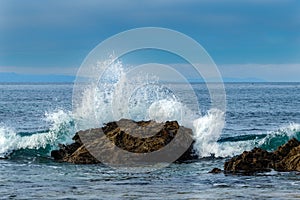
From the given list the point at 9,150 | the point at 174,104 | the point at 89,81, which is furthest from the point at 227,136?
the point at 9,150

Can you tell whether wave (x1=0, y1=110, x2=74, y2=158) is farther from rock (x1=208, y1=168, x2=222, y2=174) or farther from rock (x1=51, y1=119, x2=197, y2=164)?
rock (x1=208, y1=168, x2=222, y2=174)

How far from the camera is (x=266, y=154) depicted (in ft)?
84.1

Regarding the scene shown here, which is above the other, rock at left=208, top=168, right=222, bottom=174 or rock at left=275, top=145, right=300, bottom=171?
rock at left=275, top=145, right=300, bottom=171

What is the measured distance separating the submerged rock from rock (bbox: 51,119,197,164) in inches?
174

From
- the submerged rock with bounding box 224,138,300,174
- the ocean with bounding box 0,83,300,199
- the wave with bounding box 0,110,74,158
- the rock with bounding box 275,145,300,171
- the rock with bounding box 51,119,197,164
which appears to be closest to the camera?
the ocean with bounding box 0,83,300,199

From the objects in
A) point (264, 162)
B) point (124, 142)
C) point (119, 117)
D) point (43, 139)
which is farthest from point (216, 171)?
point (43, 139)

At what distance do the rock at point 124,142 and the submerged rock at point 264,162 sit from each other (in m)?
4.41

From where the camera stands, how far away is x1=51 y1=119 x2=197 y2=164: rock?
28203 mm

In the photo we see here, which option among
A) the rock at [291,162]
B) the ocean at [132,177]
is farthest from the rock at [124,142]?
the rock at [291,162]

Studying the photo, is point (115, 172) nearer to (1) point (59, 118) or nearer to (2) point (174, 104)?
(2) point (174, 104)

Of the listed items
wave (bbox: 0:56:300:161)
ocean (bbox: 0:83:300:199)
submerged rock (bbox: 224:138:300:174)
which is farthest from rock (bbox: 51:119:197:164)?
submerged rock (bbox: 224:138:300:174)

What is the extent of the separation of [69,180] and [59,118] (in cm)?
1512

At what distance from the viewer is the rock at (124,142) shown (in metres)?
28.2

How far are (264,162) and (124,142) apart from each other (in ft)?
23.3
